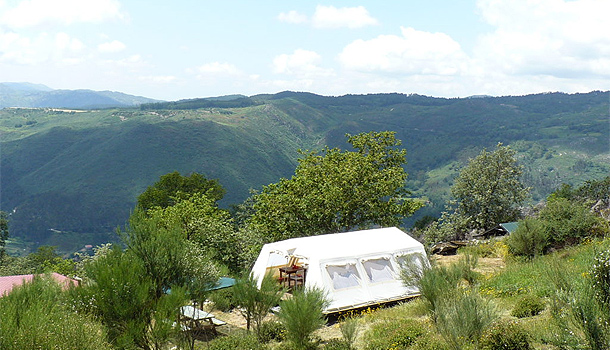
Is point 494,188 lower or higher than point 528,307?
lower

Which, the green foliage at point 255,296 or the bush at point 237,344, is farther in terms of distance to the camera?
the green foliage at point 255,296

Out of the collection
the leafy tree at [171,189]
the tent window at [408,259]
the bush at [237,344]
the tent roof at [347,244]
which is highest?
the tent roof at [347,244]

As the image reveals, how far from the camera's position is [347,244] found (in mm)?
16109

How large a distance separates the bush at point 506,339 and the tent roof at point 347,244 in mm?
6970

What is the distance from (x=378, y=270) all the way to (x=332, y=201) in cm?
851

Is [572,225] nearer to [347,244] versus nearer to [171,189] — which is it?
[347,244]

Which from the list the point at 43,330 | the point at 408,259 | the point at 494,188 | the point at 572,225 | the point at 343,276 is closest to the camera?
the point at 43,330

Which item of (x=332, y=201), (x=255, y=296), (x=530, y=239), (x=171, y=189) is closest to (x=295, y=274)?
(x=255, y=296)

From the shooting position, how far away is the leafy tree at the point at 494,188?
38.8 m

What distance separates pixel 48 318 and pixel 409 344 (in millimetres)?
7037

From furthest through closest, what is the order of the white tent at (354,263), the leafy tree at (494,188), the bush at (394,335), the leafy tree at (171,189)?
1. the leafy tree at (171,189)
2. the leafy tree at (494,188)
3. the white tent at (354,263)
4. the bush at (394,335)

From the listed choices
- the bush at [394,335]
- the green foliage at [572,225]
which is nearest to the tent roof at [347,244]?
the bush at [394,335]

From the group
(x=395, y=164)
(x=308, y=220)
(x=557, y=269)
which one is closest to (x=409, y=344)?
(x=557, y=269)

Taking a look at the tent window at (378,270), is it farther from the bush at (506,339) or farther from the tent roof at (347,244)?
the bush at (506,339)
